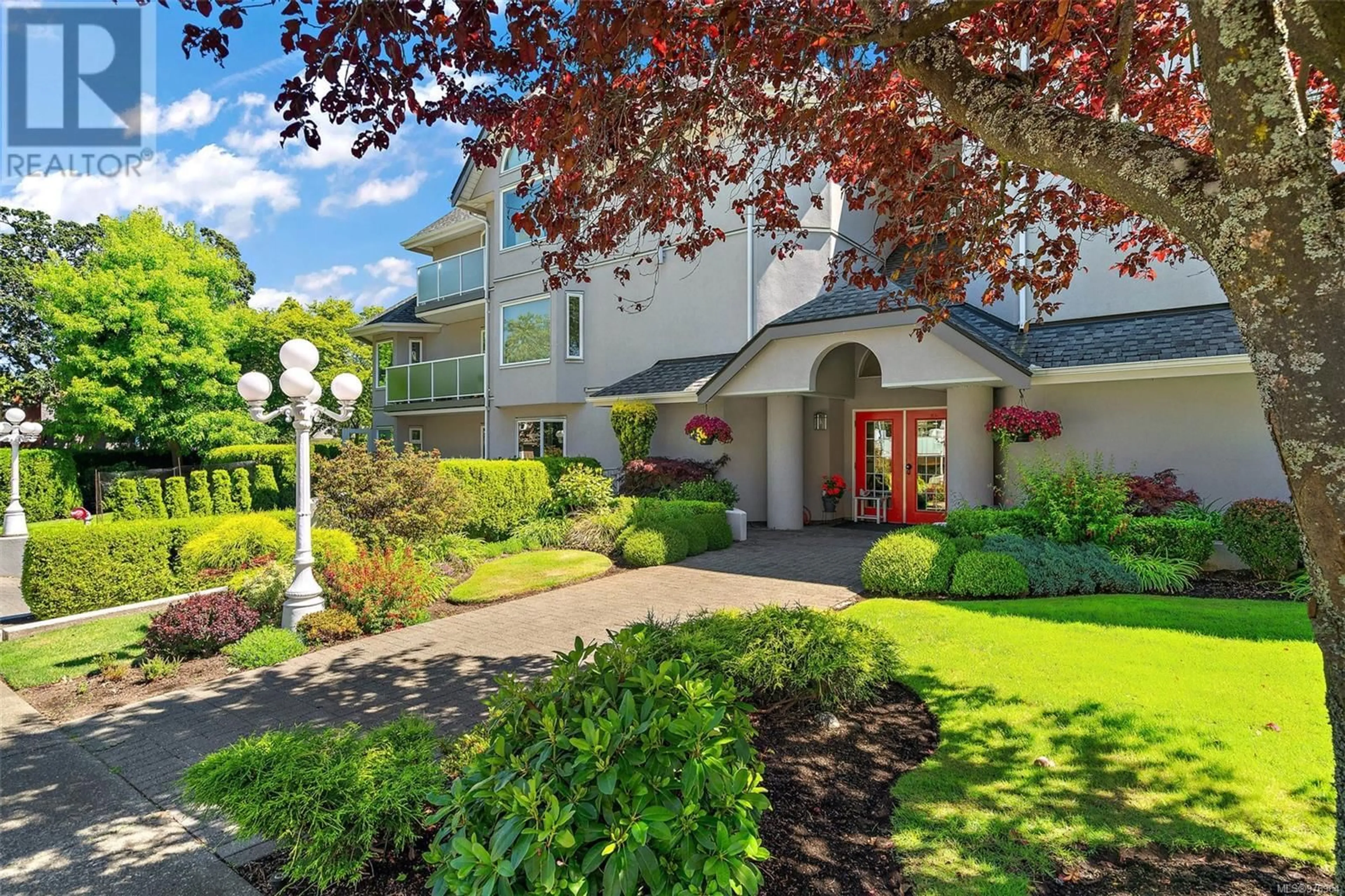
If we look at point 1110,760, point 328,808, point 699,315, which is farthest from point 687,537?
point 328,808

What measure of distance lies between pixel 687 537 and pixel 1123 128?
1063cm

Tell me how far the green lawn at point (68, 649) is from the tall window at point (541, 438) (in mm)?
11723

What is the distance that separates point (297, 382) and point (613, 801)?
23.4ft

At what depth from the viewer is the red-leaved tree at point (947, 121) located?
2215 millimetres

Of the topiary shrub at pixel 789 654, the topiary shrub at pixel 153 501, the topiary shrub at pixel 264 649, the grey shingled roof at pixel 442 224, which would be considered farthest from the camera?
the grey shingled roof at pixel 442 224

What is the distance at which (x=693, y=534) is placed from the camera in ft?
42.8

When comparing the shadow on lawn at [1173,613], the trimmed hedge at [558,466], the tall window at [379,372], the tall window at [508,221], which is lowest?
the shadow on lawn at [1173,613]

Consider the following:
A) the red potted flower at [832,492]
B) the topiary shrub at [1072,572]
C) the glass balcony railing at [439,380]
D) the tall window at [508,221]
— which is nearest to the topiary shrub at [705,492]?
the red potted flower at [832,492]

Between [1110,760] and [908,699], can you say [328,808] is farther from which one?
[1110,760]

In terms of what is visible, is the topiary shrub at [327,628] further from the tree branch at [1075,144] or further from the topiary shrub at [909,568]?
the tree branch at [1075,144]

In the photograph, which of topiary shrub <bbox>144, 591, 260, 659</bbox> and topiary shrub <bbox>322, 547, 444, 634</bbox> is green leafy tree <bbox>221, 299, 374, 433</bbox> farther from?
topiary shrub <bbox>144, 591, 260, 659</bbox>

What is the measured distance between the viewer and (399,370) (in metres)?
23.9

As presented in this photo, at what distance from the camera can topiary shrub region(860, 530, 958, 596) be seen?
9266mm

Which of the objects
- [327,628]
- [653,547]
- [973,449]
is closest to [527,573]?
[653,547]
